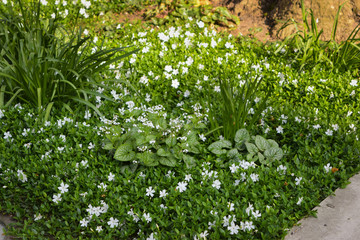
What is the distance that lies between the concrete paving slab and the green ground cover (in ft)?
0.25

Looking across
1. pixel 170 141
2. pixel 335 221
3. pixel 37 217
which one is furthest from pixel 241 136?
pixel 37 217

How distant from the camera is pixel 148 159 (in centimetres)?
262

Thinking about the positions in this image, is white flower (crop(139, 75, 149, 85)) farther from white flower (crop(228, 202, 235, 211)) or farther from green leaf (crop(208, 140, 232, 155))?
white flower (crop(228, 202, 235, 211))

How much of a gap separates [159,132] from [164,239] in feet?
2.87

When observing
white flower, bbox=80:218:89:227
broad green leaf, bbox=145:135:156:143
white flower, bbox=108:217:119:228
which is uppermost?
broad green leaf, bbox=145:135:156:143

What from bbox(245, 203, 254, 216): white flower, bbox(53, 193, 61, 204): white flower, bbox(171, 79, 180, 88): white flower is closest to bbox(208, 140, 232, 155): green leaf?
bbox(245, 203, 254, 216): white flower

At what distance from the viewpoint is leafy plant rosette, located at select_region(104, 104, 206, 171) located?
266 cm

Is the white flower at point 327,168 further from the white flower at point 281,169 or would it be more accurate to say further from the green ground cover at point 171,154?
the white flower at point 281,169

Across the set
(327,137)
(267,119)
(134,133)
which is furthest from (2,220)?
(327,137)

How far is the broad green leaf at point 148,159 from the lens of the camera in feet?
8.58

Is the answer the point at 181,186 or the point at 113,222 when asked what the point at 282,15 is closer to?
the point at 181,186

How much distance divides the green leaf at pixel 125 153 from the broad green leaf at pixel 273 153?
1.04 m

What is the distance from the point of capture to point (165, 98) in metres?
3.66

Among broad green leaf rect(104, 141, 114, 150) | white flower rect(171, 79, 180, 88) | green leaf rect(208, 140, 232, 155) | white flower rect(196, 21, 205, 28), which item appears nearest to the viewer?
broad green leaf rect(104, 141, 114, 150)
